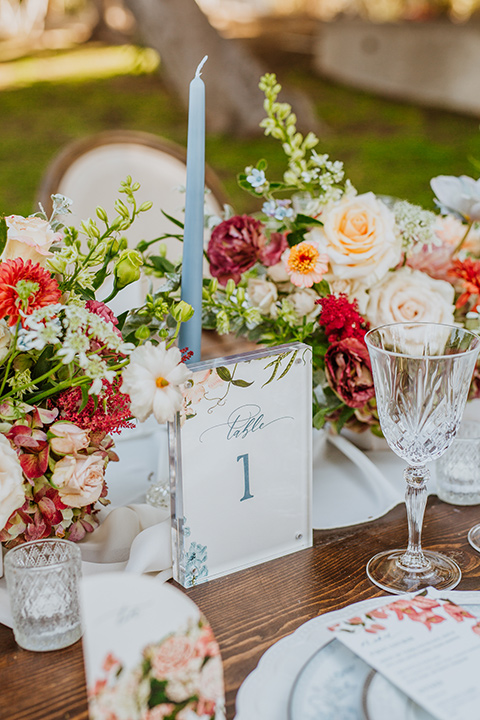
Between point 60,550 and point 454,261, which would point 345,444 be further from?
point 60,550

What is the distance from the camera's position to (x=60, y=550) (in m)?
0.74

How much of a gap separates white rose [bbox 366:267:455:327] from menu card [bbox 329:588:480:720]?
394 millimetres

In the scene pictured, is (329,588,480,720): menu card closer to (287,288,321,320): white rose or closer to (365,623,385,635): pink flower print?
(365,623,385,635): pink flower print

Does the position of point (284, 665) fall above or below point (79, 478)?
below

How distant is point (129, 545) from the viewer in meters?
0.85

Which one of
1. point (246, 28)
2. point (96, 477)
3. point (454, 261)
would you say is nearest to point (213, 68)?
point (246, 28)

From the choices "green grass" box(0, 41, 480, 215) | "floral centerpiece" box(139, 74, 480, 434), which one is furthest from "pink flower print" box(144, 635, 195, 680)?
"green grass" box(0, 41, 480, 215)

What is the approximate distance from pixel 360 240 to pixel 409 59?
7144 mm

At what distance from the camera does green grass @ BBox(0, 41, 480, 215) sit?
631cm

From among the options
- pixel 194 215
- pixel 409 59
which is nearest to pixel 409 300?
pixel 194 215

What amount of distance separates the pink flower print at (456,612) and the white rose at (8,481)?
0.39 metres

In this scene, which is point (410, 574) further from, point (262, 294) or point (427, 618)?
point (262, 294)

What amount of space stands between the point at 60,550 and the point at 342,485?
41 cm

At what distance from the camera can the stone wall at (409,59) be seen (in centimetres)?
689
